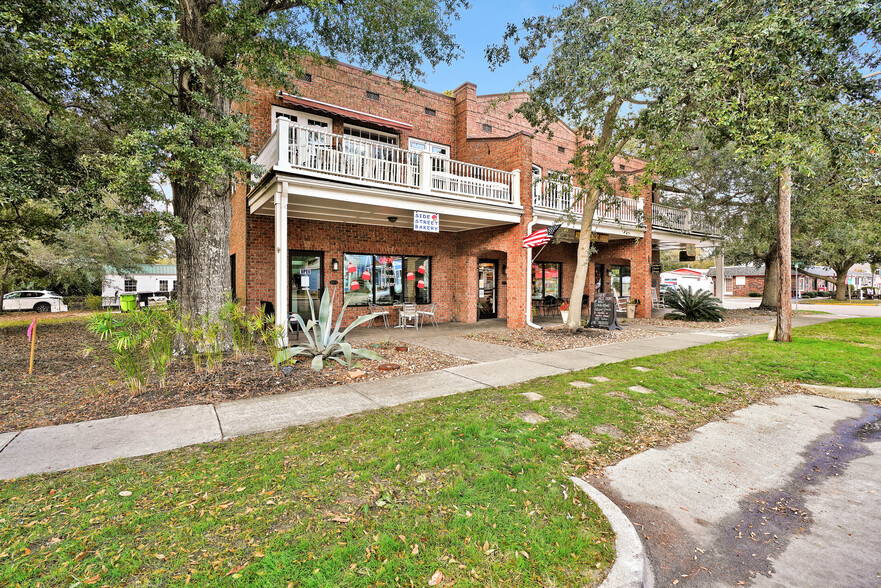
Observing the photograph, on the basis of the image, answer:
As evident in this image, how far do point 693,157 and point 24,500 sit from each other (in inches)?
775

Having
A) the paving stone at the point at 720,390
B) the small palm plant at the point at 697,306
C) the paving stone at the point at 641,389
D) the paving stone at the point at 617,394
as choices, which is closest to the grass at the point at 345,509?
the paving stone at the point at 617,394

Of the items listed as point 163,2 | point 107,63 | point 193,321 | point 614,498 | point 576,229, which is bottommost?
point 614,498

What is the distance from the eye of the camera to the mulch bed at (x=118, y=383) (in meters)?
4.41

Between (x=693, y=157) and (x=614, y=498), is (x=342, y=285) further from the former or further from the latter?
(x=693, y=157)

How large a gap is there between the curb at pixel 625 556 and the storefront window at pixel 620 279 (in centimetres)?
1816

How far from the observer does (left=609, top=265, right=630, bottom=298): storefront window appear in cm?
1915

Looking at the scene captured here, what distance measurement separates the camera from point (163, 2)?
5660 mm

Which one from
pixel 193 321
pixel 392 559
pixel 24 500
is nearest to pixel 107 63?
pixel 193 321

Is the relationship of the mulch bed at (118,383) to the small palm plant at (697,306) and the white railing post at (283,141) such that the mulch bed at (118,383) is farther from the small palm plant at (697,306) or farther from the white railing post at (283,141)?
the small palm plant at (697,306)

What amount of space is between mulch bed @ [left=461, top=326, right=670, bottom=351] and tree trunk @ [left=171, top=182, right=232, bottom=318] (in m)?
5.86

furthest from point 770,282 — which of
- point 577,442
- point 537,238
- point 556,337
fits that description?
point 577,442

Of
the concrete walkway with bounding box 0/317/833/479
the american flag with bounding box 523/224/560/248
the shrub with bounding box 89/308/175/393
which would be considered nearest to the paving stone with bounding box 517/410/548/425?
the concrete walkway with bounding box 0/317/833/479

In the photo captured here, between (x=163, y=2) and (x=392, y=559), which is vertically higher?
(x=163, y=2)

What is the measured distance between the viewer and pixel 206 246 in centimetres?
685
